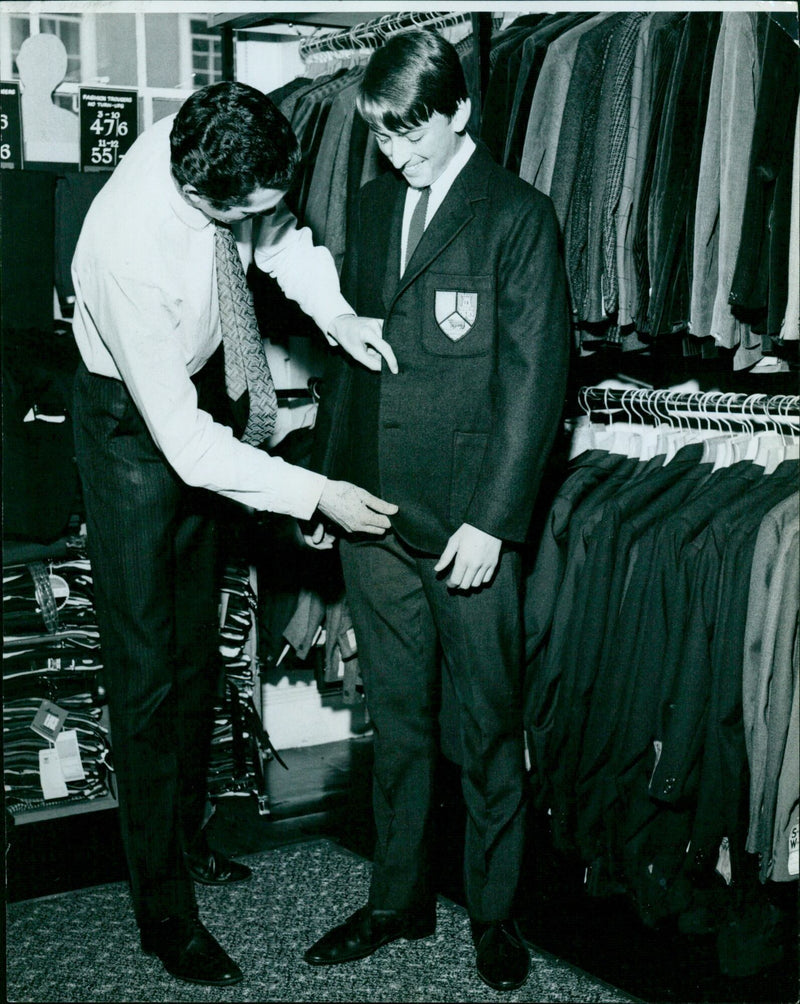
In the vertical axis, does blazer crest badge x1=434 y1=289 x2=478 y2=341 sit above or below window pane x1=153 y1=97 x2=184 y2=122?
below

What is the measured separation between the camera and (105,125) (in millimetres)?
2725

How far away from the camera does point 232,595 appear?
277cm

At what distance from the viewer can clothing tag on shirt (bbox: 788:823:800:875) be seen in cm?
182

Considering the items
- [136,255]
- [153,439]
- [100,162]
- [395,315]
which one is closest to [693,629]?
[395,315]

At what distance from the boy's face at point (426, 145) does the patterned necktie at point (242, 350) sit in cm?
39

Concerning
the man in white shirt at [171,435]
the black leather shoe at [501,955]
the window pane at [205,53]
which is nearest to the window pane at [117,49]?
the window pane at [205,53]

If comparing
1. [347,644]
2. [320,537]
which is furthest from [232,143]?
[347,644]

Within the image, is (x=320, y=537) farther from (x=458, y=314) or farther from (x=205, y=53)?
(x=205, y=53)

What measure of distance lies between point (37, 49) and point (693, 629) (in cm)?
217

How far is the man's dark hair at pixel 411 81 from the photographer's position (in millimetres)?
1648

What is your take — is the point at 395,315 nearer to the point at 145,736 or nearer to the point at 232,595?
the point at 145,736

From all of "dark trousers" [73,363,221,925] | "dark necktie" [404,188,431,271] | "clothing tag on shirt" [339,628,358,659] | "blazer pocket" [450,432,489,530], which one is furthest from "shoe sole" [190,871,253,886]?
"dark necktie" [404,188,431,271]

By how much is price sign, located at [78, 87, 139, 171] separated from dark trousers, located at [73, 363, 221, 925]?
38.2 inches

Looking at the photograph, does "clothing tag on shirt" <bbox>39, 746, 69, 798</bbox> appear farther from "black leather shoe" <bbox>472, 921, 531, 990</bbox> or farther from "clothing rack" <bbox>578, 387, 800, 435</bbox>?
"clothing rack" <bbox>578, 387, 800, 435</bbox>
